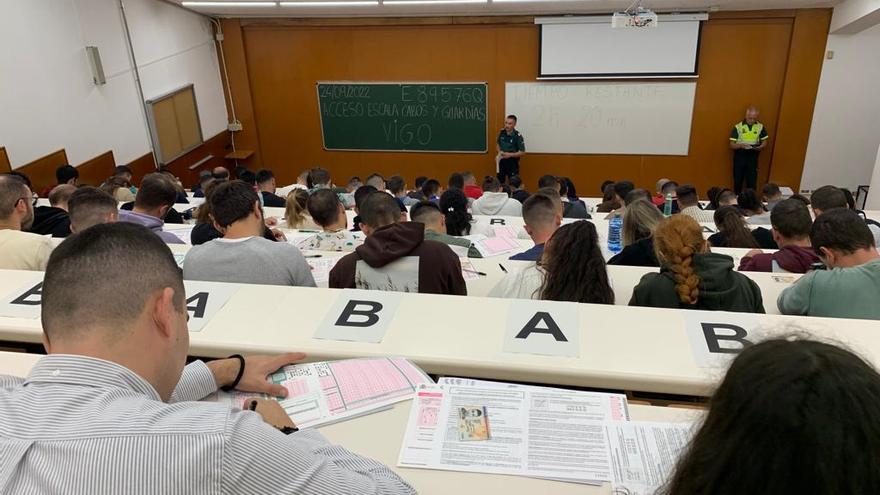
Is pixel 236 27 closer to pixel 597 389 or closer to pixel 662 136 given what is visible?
pixel 662 136

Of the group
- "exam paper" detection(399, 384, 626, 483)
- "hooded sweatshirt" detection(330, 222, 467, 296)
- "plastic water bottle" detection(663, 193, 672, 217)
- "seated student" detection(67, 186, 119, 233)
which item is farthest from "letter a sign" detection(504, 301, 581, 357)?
"plastic water bottle" detection(663, 193, 672, 217)

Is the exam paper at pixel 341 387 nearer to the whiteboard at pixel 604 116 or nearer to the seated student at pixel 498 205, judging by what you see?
the seated student at pixel 498 205

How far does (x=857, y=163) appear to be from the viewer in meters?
7.60

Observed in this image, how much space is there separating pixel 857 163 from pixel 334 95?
24.7 feet

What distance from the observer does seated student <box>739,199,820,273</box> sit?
2.66 m

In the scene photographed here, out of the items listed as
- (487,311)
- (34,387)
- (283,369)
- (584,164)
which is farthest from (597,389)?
(584,164)

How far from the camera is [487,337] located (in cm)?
164

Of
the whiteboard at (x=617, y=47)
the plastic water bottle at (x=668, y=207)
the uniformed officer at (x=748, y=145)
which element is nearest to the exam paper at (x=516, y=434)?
the plastic water bottle at (x=668, y=207)

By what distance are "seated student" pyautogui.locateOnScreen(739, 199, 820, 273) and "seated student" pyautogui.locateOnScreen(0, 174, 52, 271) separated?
3.45m

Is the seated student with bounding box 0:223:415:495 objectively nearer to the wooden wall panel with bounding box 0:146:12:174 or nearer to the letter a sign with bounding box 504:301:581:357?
the letter a sign with bounding box 504:301:581:357

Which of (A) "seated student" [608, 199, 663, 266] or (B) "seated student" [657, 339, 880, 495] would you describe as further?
(A) "seated student" [608, 199, 663, 266]

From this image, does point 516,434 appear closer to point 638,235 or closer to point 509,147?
point 638,235

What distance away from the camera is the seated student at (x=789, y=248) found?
2664 mm

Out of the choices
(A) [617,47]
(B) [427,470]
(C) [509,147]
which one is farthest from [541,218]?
(A) [617,47]
